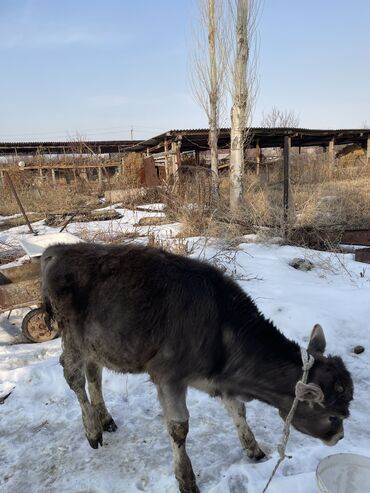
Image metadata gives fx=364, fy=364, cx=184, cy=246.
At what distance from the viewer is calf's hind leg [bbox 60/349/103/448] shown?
3164mm

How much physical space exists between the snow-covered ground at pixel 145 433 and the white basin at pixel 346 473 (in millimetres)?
211

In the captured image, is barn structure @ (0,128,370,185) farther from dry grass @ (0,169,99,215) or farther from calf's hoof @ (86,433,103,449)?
calf's hoof @ (86,433,103,449)

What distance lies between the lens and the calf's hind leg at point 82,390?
3164 millimetres

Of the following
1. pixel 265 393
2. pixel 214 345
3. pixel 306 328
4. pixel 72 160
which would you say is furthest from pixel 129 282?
pixel 72 160

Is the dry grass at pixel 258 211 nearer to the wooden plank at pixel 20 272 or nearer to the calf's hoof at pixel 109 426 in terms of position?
the wooden plank at pixel 20 272

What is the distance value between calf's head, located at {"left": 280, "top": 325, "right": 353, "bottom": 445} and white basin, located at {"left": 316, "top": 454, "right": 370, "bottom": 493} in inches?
6.0

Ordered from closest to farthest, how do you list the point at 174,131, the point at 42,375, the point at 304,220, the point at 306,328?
the point at 42,375 < the point at 306,328 < the point at 304,220 < the point at 174,131

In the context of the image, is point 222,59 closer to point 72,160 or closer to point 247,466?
point 72,160

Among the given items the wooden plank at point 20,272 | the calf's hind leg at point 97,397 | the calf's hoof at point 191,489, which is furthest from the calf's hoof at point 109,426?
the wooden plank at point 20,272

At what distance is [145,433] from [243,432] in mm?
929

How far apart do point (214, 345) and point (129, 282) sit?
757 mm

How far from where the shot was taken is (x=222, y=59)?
16.2 m

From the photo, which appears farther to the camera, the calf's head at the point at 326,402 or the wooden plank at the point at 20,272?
the wooden plank at the point at 20,272

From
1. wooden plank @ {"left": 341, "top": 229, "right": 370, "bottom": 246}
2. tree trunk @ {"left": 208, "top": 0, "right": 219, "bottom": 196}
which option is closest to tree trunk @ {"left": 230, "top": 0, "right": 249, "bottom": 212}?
wooden plank @ {"left": 341, "top": 229, "right": 370, "bottom": 246}
